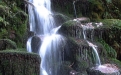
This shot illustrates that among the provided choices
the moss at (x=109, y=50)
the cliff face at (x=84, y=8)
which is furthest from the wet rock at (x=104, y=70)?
the cliff face at (x=84, y=8)

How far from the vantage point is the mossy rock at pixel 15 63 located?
7375mm

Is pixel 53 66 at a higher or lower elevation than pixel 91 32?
lower

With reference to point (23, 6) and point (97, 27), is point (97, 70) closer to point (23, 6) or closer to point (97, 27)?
point (97, 27)

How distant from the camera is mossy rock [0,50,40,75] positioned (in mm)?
7375

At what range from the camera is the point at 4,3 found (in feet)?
35.9

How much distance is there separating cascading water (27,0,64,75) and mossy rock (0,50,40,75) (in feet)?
4.56

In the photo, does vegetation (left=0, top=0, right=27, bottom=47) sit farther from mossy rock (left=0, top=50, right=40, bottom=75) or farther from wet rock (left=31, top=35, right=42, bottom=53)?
mossy rock (left=0, top=50, right=40, bottom=75)

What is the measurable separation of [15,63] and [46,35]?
383 centimetres

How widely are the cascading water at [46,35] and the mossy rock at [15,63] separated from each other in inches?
54.8

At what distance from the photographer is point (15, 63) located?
7.40 m

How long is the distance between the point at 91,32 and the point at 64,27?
149cm

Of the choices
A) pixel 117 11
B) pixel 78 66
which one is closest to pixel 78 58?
pixel 78 66

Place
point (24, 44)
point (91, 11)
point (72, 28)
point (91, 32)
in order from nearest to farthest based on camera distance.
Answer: point (24, 44) < point (72, 28) < point (91, 32) < point (91, 11)

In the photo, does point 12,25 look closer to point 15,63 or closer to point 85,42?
point 15,63
